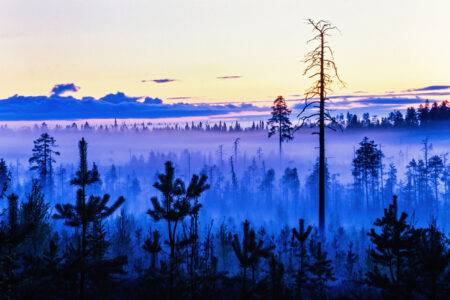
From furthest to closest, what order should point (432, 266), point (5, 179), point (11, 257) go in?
point (5, 179) → point (432, 266) → point (11, 257)

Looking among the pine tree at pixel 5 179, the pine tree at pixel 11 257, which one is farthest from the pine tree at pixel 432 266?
the pine tree at pixel 5 179

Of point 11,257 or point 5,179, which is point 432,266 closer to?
point 11,257

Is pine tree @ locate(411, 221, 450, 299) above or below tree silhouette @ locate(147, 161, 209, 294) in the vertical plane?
below

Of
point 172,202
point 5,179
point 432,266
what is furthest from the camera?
point 5,179

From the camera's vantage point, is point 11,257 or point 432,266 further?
point 432,266

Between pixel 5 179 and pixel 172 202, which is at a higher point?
pixel 172 202

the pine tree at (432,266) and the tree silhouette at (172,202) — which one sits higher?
the tree silhouette at (172,202)

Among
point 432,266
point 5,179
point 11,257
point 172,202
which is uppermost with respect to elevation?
point 172,202

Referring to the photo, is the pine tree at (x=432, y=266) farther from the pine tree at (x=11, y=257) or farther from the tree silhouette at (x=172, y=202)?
the pine tree at (x=11, y=257)

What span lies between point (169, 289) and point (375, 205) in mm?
74857

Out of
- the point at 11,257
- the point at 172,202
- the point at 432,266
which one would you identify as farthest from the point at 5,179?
the point at 432,266

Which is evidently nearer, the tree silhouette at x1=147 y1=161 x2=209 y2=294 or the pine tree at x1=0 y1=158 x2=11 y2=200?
the tree silhouette at x1=147 y1=161 x2=209 y2=294

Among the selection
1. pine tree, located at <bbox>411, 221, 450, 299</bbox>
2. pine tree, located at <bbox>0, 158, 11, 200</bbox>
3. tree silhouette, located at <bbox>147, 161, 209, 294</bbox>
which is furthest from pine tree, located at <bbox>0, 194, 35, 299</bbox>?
pine tree, located at <bbox>411, 221, 450, 299</bbox>

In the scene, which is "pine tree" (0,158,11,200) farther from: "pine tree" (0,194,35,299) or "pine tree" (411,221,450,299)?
"pine tree" (411,221,450,299)
